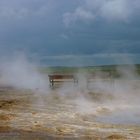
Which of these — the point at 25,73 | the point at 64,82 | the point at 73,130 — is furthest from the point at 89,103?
the point at 25,73

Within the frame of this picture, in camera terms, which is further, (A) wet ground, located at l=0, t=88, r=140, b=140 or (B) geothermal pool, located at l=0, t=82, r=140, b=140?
(B) geothermal pool, located at l=0, t=82, r=140, b=140

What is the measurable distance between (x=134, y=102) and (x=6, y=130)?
32.9ft

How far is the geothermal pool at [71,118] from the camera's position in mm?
12781

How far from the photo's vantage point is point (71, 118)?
1593 cm

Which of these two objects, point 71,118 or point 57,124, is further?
point 71,118

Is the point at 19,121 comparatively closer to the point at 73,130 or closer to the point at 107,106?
the point at 73,130

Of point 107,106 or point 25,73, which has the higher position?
point 25,73

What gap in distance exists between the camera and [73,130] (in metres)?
13.4

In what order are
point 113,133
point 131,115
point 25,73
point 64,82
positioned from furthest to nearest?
point 25,73
point 64,82
point 131,115
point 113,133

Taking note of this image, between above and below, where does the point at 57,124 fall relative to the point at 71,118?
below

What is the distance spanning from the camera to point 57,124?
14508mm

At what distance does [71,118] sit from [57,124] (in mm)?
1501

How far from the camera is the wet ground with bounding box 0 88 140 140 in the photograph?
41.0 feet

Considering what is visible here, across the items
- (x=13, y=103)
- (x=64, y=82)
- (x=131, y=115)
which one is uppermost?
(x=64, y=82)
